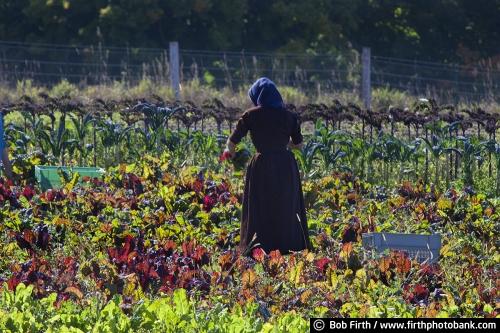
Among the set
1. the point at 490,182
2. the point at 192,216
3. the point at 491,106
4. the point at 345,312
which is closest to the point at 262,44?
the point at 491,106

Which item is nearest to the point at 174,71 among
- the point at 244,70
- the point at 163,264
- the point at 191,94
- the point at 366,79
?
the point at 191,94

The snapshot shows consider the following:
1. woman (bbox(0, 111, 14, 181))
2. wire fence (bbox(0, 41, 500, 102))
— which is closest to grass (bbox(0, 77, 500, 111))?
wire fence (bbox(0, 41, 500, 102))

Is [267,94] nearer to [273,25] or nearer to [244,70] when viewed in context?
[244,70]

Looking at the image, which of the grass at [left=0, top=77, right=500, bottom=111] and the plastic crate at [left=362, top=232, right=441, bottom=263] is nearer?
the plastic crate at [left=362, top=232, right=441, bottom=263]

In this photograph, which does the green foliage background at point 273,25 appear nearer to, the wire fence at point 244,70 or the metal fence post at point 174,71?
the wire fence at point 244,70

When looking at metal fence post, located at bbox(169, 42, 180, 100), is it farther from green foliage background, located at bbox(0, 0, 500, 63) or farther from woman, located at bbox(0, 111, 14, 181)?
woman, located at bbox(0, 111, 14, 181)

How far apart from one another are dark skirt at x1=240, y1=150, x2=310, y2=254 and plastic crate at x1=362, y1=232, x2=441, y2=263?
0.84m

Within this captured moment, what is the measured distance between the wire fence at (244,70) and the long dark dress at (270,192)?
12.6m

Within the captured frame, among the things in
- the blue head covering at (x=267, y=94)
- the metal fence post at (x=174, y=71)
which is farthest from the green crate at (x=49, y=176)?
the metal fence post at (x=174, y=71)

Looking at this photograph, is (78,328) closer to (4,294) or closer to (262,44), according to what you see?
(4,294)

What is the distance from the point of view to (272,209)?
346 inches

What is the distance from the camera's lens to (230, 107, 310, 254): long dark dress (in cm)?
877

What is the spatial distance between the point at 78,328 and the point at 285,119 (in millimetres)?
3261

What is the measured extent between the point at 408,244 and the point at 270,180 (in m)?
1.22
